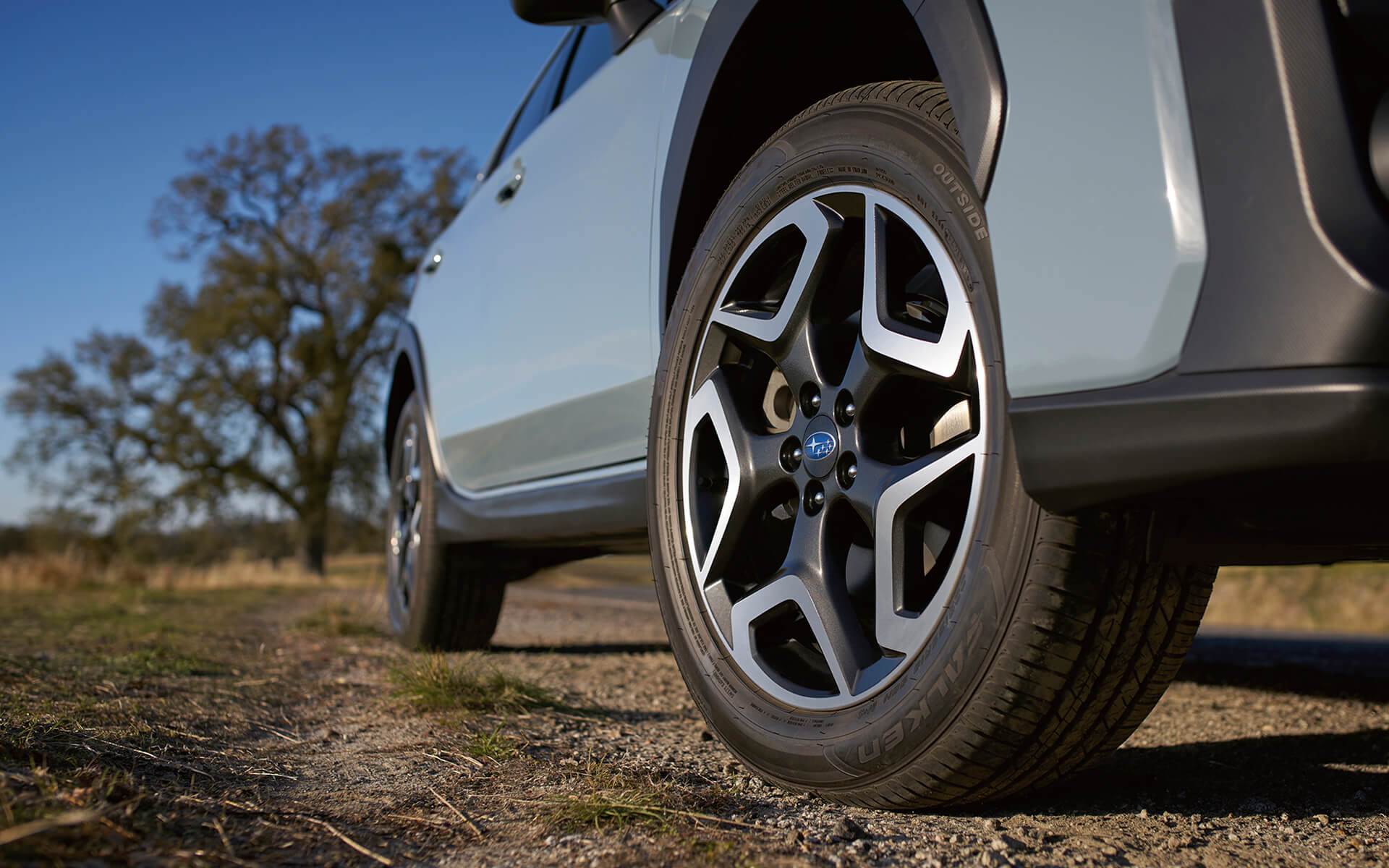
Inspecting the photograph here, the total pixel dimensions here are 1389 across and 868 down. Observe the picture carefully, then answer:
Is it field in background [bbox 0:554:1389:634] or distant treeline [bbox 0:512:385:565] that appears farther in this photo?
distant treeline [bbox 0:512:385:565]

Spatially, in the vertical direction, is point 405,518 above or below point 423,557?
above

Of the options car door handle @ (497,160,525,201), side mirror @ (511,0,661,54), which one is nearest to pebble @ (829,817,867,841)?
side mirror @ (511,0,661,54)

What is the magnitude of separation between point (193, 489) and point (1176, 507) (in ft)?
85.1

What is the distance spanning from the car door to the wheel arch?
131 millimetres

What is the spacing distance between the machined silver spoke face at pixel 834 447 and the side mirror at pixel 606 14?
97cm

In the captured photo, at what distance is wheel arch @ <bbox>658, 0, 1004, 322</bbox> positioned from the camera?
6.53 feet

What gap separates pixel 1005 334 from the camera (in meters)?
1.35

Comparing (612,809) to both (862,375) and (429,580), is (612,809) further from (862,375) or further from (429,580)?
(429,580)

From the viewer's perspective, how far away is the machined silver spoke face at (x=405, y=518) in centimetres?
398

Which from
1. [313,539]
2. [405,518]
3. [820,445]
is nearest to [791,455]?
[820,445]

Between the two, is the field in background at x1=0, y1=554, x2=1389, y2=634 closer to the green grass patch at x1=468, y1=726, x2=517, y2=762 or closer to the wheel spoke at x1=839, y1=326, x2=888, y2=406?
the green grass patch at x1=468, y1=726, x2=517, y2=762

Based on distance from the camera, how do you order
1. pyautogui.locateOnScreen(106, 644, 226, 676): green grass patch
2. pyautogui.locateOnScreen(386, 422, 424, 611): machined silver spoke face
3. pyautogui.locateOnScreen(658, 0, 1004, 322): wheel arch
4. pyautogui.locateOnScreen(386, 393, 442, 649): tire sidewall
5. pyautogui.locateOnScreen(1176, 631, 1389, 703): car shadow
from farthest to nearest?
1. pyautogui.locateOnScreen(386, 422, 424, 611): machined silver spoke face
2. pyautogui.locateOnScreen(386, 393, 442, 649): tire sidewall
3. pyautogui.locateOnScreen(1176, 631, 1389, 703): car shadow
4. pyautogui.locateOnScreen(106, 644, 226, 676): green grass patch
5. pyautogui.locateOnScreen(658, 0, 1004, 322): wheel arch

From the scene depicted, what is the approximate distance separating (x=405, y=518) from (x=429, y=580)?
0.58m

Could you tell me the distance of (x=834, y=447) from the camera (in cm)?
166
